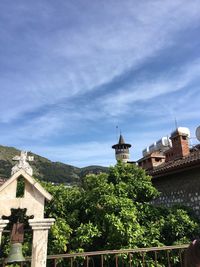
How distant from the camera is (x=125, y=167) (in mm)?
11000

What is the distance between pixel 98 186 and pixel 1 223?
179 inches

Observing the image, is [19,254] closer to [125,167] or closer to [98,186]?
[98,186]

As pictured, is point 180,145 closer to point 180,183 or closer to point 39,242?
point 180,183

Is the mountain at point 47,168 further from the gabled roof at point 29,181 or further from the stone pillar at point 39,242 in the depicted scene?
the stone pillar at point 39,242

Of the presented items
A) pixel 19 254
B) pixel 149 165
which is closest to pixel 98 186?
pixel 19 254

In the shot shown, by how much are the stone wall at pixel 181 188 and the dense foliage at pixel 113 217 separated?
0.83 metres

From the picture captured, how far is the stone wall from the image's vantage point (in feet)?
37.3

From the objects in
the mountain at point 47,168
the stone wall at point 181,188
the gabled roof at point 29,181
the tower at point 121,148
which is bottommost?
the gabled roof at point 29,181

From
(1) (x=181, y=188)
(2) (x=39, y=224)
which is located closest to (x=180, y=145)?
(1) (x=181, y=188)

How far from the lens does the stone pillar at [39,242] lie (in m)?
5.17

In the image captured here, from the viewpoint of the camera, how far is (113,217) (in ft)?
28.1

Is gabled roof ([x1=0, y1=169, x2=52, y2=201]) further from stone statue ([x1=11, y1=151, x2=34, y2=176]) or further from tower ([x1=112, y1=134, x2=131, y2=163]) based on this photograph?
tower ([x1=112, y1=134, x2=131, y2=163])

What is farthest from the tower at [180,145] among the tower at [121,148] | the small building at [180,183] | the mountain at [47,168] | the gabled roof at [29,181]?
the mountain at [47,168]

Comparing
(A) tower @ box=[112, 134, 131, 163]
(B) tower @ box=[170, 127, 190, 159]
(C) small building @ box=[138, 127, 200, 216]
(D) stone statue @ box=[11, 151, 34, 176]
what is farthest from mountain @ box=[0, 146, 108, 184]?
(D) stone statue @ box=[11, 151, 34, 176]
